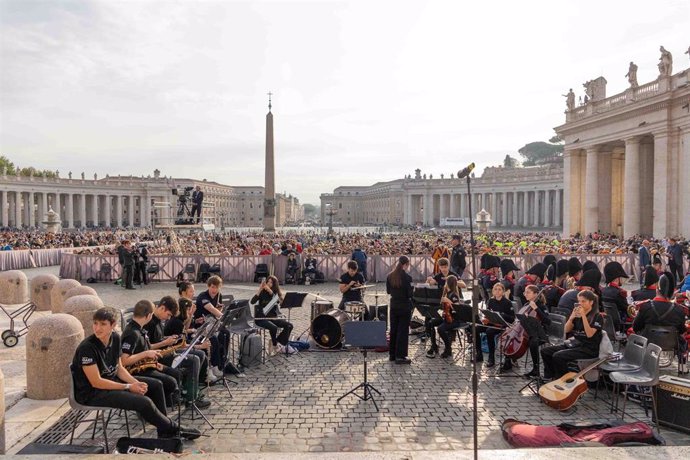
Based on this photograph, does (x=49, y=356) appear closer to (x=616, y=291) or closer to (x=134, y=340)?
(x=134, y=340)

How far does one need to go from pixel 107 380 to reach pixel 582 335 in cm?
653

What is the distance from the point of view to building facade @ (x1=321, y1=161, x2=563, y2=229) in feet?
308

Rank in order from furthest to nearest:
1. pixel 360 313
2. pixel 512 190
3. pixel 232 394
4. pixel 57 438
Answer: pixel 512 190
pixel 360 313
pixel 232 394
pixel 57 438

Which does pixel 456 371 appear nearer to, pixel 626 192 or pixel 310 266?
pixel 310 266

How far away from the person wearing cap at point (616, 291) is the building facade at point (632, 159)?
82.4 feet

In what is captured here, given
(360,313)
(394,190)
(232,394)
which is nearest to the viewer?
(232,394)

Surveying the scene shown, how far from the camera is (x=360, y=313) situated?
10.8 m

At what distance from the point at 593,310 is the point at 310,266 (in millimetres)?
15036

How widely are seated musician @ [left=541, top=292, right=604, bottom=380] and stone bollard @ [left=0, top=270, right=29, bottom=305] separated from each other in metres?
14.5

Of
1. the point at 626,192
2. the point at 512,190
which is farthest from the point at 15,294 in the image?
the point at 512,190

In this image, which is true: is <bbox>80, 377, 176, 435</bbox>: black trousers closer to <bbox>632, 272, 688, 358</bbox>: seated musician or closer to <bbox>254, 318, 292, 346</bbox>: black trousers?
<bbox>254, 318, 292, 346</bbox>: black trousers

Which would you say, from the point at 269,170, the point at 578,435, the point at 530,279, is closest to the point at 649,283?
the point at 530,279

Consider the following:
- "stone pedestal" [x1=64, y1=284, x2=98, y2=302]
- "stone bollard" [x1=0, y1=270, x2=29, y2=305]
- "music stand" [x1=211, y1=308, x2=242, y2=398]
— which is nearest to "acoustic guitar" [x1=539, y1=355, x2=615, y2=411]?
"music stand" [x1=211, y1=308, x2=242, y2=398]

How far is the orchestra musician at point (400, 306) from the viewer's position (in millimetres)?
9352
